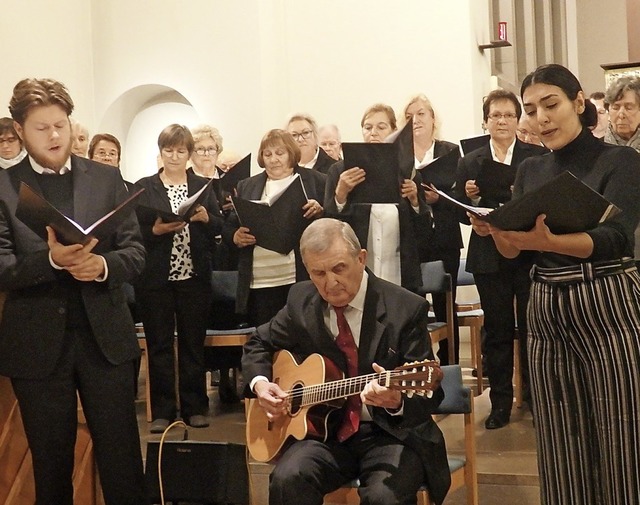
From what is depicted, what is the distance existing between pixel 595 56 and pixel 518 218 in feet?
37.8

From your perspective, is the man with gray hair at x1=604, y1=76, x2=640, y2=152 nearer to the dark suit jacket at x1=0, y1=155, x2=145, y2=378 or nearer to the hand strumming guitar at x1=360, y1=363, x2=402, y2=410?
the hand strumming guitar at x1=360, y1=363, x2=402, y2=410

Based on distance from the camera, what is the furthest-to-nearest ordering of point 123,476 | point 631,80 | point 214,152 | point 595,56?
point 595,56 → point 214,152 → point 631,80 → point 123,476

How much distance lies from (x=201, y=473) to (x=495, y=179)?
1.85 meters

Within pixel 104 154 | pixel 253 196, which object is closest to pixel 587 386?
pixel 253 196

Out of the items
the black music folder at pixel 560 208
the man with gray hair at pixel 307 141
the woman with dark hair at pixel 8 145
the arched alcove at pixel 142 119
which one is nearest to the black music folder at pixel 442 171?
the man with gray hair at pixel 307 141

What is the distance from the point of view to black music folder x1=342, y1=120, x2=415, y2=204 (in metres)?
3.77

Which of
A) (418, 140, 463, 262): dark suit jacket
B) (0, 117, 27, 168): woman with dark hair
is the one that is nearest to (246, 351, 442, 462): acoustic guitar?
(418, 140, 463, 262): dark suit jacket

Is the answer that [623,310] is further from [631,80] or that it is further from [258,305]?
[258,305]

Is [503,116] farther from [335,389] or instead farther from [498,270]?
[335,389]

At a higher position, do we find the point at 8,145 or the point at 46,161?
the point at 8,145

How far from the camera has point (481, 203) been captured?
4.13m

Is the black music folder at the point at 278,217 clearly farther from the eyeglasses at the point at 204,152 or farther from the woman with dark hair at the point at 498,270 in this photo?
the eyeglasses at the point at 204,152

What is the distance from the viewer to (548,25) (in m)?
11.8

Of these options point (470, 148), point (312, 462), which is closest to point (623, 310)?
point (312, 462)
